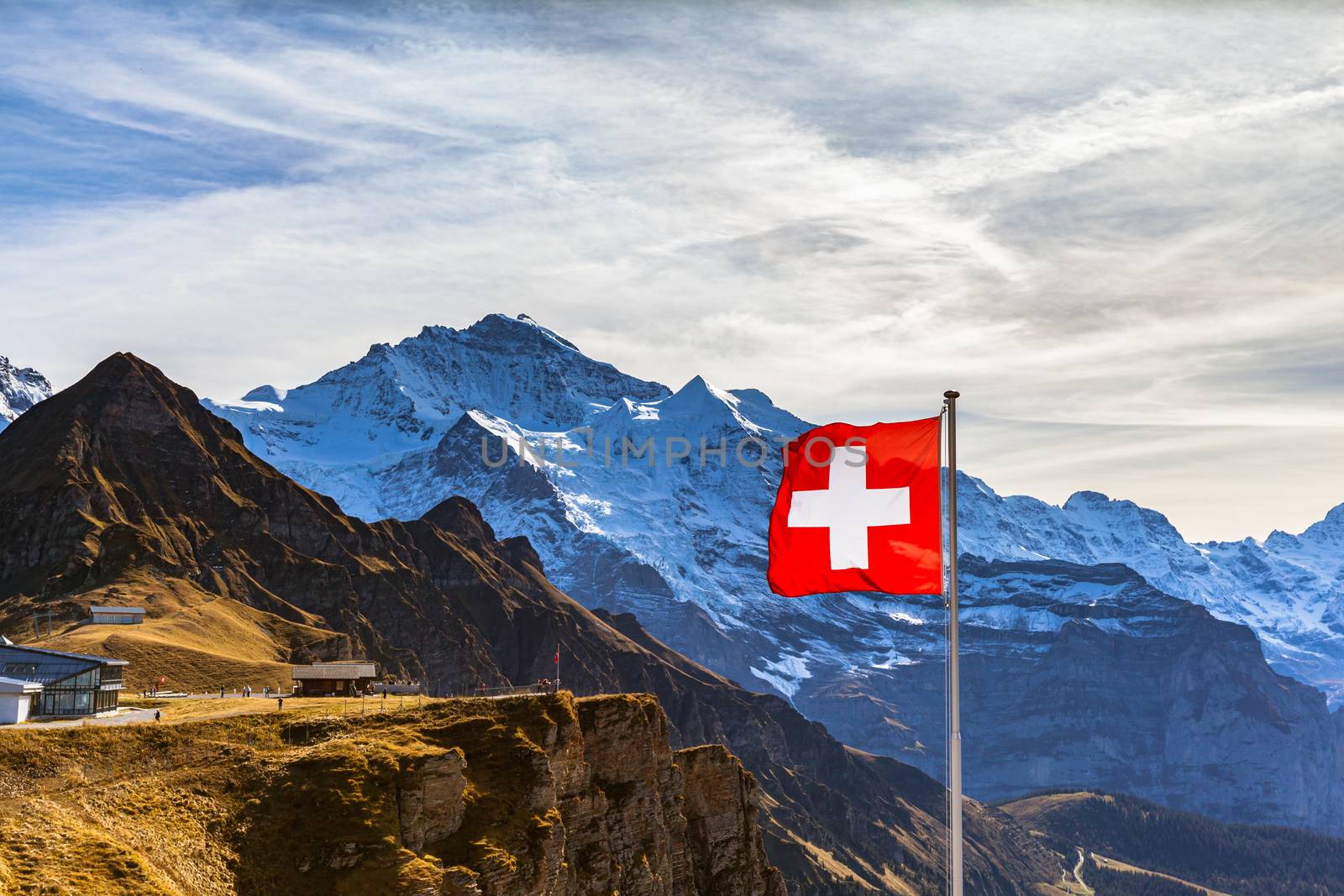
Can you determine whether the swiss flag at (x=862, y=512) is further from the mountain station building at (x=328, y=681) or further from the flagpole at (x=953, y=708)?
the mountain station building at (x=328, y=681)

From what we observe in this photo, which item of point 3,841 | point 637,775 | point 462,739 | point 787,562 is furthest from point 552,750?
point 787,562

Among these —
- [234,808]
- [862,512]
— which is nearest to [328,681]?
[234,808]

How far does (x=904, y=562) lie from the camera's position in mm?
59031

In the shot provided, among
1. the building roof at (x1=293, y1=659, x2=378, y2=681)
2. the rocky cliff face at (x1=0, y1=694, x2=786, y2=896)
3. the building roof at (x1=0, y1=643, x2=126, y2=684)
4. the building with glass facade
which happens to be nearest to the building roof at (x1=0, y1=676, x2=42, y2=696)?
the building with glass facade

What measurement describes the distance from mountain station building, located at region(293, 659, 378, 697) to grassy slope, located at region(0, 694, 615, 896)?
131 feet

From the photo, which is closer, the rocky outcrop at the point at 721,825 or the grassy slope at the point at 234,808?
the grassy slope at the point at 234,808

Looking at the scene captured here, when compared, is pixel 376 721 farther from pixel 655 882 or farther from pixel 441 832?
pixel 655 882

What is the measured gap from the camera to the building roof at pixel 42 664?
114625 millimetres

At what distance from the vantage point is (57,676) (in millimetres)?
115062

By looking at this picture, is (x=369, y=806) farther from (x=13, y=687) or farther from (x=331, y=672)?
(x=331, y=672)

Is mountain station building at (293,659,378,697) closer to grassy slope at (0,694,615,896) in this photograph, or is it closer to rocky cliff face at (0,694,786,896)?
rocky cliff face at (0,694,786,896)

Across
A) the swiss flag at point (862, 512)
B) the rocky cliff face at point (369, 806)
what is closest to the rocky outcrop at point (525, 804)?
the rocky cliff face at point (369, 806)

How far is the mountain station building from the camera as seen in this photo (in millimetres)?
156125

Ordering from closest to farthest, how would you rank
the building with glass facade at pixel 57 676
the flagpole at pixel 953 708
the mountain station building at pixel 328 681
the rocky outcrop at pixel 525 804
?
1. the flagpole at pixel 953 708
2. the rocky outcrop at pixel 525 804
3. the building with glass facade at pixel 57 676
4. the mountain station building at pixel 328 681
